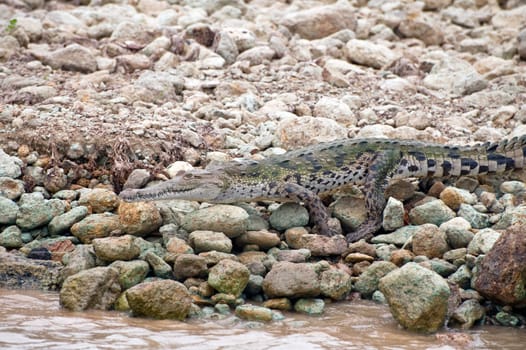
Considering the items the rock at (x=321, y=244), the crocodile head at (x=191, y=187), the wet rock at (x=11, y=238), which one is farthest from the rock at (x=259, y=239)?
the wet rock at (x=11, y=238)

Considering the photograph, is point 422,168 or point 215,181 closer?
point 215,181

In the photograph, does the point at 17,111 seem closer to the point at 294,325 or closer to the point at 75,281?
the point at 75,281

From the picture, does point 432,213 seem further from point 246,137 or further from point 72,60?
point 72,60

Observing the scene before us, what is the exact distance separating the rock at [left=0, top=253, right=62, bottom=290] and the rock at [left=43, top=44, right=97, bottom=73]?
15.3 feet

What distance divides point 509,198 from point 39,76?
6.12 metres

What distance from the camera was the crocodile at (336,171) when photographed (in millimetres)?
7902

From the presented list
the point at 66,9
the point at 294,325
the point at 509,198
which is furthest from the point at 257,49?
the point at 294,325

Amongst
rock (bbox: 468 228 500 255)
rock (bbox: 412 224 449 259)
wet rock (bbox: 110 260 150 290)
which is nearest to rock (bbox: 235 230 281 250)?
wet rock (bbox: 110 260 150 290)

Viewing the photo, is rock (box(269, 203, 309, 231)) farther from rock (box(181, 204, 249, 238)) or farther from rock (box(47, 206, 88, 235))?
rock (box(47, 206, 88, 235))

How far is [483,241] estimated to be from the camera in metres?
7.03

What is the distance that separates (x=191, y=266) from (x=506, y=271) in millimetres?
2470

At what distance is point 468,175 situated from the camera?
28.9 feet

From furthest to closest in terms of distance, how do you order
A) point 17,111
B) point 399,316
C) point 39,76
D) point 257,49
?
point 257,49
point 39,76
point 17,111
point 399,316

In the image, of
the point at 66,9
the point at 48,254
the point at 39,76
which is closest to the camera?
the point at 48,254
